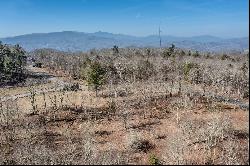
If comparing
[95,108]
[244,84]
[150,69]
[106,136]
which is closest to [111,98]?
[95,108]

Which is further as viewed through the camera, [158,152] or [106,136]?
[106,136]

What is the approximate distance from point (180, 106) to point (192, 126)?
18.7 metres

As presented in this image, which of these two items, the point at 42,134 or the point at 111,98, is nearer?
the point at 42,134

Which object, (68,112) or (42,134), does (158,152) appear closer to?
(42,134)

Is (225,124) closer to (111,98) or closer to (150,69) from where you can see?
(111,98)

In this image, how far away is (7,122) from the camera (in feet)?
193

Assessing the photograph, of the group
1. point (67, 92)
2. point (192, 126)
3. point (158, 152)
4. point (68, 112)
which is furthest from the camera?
point (67, 92)

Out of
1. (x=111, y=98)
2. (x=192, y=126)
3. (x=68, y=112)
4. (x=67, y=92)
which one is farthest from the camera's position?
(x=67, y=92)

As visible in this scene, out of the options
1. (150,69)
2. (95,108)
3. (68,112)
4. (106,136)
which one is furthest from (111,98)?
(150,69)

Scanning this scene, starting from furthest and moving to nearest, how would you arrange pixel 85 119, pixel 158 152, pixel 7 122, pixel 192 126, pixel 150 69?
pixel 150 69 < pixel 85 119 < pixel 7 122 < pixel 192 126 < pixel 158 152

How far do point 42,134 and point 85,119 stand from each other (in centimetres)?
1115

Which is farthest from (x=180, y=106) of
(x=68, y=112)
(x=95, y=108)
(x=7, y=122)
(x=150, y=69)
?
(x=150, y=69)

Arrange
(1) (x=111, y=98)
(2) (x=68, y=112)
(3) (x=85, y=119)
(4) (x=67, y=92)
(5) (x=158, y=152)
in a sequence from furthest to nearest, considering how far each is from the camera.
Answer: (4) (x=67, y=92), (1) (x=111, y=98), (2) (x=68, y=112), (3) (x=85, y=119), (5) (x=158, y=152)

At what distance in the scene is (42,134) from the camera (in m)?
55.5
